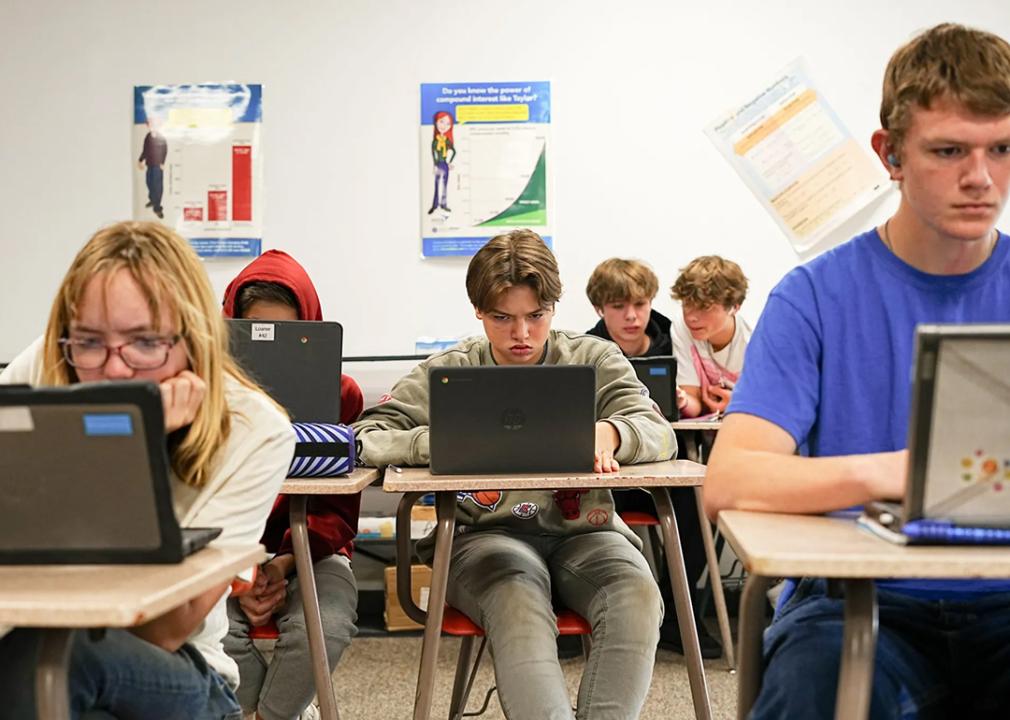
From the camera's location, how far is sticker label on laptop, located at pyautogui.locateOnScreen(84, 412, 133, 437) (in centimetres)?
105

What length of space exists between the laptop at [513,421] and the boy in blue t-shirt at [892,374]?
26.9 inches

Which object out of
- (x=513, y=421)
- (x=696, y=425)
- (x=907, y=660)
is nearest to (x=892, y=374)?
(x=907, y=660)

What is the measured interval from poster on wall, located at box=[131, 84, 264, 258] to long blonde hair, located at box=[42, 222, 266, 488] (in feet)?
9.33

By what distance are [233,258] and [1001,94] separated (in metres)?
3.34

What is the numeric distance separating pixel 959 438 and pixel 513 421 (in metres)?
1.16

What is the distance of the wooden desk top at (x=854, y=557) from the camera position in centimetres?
94

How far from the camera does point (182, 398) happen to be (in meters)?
1.27

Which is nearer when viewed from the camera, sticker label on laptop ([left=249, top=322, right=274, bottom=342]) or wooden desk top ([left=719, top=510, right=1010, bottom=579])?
wooden desk top ([left=719, top=510, right=1010, bottom=579])

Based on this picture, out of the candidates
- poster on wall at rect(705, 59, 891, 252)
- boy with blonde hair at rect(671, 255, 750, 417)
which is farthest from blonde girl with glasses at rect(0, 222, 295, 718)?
poster on wall at rect(705, 59, 891, 252)

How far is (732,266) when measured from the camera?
385 cm

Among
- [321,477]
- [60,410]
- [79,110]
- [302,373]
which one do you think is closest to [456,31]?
[79,110]

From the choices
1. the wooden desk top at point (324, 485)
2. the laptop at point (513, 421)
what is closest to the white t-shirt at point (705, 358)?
the laptop at point (513, 421)

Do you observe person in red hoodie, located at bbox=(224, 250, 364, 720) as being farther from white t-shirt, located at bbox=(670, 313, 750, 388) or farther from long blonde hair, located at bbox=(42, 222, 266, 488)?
white t-shirt, located at bbox=(670, 313, 750, 388)

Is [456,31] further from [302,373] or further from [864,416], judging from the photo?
[864,416]
